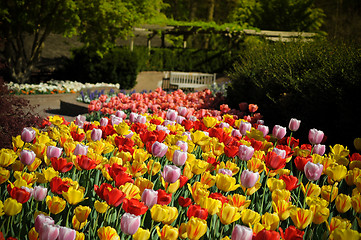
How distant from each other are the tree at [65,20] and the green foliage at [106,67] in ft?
1.57

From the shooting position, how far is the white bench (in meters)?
18.7

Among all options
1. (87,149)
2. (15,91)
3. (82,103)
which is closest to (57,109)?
(82,103)

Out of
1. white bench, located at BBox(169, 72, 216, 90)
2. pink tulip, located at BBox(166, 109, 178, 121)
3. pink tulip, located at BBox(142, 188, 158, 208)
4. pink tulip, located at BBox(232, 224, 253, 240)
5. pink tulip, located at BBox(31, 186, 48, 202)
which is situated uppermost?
pink tulip, located at BBox(232, 224, 253, 240)

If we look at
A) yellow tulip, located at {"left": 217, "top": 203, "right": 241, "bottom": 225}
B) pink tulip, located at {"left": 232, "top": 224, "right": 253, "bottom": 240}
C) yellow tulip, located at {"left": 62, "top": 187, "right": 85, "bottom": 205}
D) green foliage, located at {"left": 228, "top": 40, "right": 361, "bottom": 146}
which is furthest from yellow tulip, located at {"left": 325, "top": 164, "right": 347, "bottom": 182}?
green foliage, located at {"left": 228, "top": 40, "right": 361, "bottom": 146}

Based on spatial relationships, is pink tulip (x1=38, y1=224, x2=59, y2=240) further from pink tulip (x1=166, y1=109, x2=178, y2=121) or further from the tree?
the tree

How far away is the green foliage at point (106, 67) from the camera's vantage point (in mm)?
17875

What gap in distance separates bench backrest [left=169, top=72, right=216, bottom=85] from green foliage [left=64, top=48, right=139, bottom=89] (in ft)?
5.45

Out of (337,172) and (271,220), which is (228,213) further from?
(337,172)

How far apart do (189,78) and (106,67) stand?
12.6ft

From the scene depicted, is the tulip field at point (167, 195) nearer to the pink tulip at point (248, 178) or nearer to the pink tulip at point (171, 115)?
the pink tulip at point (248, 178)

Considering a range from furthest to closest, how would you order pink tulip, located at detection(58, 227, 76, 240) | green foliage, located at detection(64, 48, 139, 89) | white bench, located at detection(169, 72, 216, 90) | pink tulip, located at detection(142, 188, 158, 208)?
1. white bench, located at detection(169, 72, 216, 90)
2. green foliage, located at detection(64, 48, 139, 89)
3. pink tulip, located at detection(142, 188, 158, 208)
4. pink tulip, located at detection(58, 227, 76, 240)

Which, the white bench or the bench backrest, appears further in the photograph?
the bench backrest

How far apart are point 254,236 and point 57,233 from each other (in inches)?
29.7

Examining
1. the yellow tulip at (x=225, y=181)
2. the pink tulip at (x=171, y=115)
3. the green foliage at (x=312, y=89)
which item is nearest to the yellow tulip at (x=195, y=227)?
the yellow tulip at (x=225, y=181)
